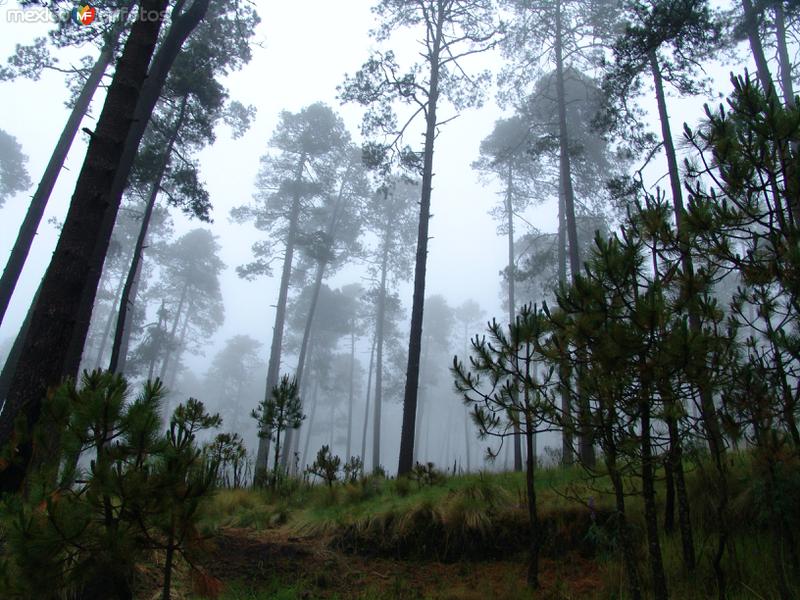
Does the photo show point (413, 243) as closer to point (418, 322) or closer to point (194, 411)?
point (418, 322)

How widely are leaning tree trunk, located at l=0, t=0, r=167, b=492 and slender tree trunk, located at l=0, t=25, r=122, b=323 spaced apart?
5.24 meters

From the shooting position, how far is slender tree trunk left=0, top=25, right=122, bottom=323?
29.4 feet

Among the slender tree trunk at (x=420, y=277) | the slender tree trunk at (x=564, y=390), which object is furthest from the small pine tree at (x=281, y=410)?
the slender tree trunk at (x=564, y=390)

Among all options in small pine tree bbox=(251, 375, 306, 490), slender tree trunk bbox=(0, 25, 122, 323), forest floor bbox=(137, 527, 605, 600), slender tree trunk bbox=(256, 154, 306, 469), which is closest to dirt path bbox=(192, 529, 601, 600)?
forest floor bbox=(137, 527, 605, 600)

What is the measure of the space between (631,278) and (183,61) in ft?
35.9

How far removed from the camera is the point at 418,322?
9242 mm

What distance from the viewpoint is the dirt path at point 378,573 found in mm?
3619

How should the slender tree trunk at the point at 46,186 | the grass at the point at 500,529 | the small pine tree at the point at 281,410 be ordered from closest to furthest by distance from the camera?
the grass at the point at 500,529 → the small pine tree at the point at 281,410 → the slender tree trunk at the point at 46,186

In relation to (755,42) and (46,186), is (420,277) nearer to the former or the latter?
(755,42)
